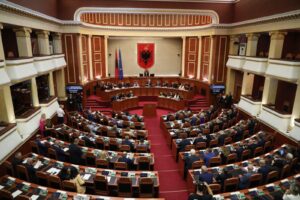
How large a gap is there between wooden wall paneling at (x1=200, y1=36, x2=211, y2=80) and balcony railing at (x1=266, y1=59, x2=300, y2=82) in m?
8.10

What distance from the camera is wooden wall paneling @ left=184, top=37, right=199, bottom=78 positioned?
2136cm

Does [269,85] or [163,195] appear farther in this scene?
[269,85]

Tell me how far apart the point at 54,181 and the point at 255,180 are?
6.11 meters

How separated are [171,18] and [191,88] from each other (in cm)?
722

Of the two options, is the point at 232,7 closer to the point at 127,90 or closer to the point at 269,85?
the point at 269,85

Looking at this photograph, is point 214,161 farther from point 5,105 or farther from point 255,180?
point 5,105

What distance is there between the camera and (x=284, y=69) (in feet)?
34.6

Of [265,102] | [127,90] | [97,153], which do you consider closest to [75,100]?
Answer: [127,90]

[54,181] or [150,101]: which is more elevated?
[54,181]

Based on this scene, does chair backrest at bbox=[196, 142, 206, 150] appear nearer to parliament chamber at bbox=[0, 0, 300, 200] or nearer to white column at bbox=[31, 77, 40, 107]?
parliament chamber at bbox=[0, 0, 300, 200]

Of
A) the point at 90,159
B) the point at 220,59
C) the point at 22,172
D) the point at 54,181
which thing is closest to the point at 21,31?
the point at 22,172

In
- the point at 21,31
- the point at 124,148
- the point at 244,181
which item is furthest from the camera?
the point at 21,31

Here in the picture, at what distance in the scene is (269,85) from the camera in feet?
41.1

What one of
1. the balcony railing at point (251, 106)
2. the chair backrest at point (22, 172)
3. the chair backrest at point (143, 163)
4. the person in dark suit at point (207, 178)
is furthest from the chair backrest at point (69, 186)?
the balcony railing at point (251, 106)
